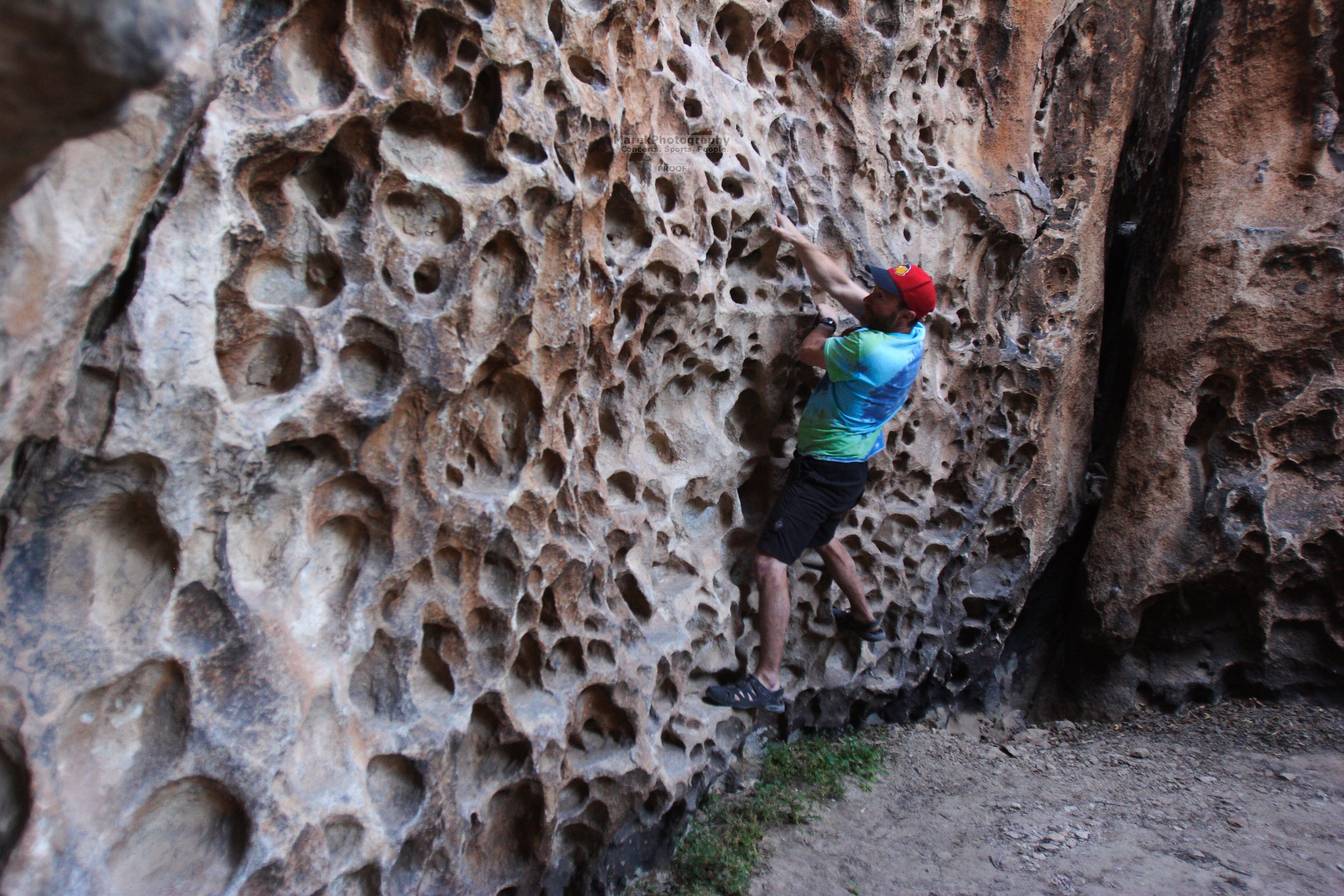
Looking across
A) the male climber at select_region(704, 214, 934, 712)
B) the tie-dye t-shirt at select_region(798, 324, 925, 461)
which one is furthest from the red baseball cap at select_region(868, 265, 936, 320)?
the tie-dye t-shirt at select_region(798, 324, 925, 461)

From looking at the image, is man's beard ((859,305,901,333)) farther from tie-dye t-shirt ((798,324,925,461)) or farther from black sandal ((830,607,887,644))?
black sandal ((830,607,887,644))

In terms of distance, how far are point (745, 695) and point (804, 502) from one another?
795mm

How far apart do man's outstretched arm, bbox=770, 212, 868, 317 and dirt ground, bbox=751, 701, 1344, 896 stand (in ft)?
6.71

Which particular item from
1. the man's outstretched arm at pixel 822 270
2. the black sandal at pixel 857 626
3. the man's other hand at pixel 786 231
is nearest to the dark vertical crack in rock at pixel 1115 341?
the black sandal at pixel 857 626

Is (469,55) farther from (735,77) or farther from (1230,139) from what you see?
(1230,139)

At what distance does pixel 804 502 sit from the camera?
3.44 metres

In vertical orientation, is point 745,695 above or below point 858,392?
below

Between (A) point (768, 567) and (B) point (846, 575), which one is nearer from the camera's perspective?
(A) point (768, 567)

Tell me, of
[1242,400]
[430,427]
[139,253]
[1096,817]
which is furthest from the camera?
[1242,400]

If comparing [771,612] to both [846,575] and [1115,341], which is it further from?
[1115,341]

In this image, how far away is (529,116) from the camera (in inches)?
92.2

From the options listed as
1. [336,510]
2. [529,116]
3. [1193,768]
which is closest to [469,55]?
[529,116]

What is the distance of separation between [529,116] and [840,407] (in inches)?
65.0

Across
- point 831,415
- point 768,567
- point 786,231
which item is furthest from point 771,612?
point 786,231
